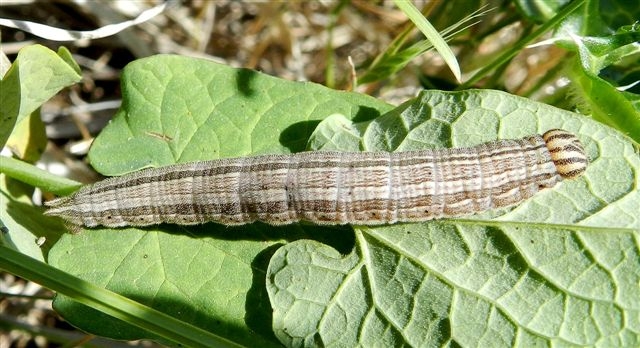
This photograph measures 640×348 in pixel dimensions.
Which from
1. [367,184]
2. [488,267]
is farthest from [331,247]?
[488,267]

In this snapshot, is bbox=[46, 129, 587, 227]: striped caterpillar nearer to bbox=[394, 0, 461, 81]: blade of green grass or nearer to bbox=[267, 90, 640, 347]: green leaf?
bbox=[267, 90, 640, 347]: green leaf

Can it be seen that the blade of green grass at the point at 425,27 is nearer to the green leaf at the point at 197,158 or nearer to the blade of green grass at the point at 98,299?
the green leaf at the point at 197,158

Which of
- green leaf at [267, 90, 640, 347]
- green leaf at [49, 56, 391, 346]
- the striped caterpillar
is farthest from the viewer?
green leaf at [49, 56, 391, 346]

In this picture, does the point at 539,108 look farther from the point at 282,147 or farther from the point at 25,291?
the point at 25,291

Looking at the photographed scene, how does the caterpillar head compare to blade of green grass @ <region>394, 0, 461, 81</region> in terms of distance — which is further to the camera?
blade of green grass @ <region>394, 0, 461, 81</region>

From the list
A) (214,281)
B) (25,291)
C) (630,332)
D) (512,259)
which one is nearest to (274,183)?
(214,281)

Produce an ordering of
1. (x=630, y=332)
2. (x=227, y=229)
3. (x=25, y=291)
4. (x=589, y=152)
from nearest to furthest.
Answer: (x=630, y=332) < (x=589, y=152) < (x=227, y=229) < (x=25, y=291)

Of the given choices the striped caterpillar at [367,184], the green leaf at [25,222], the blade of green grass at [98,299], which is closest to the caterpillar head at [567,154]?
the striped caterpillar at [367,184]

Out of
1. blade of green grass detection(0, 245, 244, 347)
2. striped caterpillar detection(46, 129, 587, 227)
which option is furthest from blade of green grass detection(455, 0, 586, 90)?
blade of green grass detection(0, 245, 244, 347)
